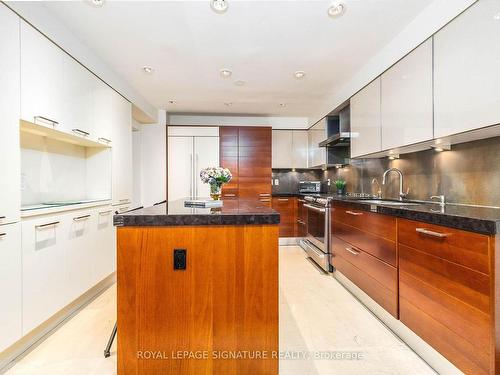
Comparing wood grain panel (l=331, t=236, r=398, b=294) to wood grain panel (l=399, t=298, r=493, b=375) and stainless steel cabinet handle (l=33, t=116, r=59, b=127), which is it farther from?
stainless steel cabinet handle (l=33, t=116, r=59, b=127)

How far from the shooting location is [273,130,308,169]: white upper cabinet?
500cm

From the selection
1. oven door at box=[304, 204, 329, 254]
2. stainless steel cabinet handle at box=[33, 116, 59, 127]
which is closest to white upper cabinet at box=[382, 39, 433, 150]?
oven door at box=[304, 204, 329, 254]

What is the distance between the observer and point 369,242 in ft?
7.23

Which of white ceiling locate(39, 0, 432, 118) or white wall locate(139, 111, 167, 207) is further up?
white ceiling locate(39, 0, 432, 118)

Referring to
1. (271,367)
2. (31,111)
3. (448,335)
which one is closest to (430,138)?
(448,335)

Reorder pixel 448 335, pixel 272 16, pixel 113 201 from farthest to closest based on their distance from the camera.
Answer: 1. pixel 113 201
2. pixel 272 16
3. pixel 448 335

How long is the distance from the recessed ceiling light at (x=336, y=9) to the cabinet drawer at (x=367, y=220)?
161 cm

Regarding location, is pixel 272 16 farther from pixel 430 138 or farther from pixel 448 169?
pixel 448 169

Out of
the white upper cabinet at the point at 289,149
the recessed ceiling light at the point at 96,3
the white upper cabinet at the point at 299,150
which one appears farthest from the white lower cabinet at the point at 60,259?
the white upper cabinet at the point at 299,150

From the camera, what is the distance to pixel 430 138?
72.9 inches

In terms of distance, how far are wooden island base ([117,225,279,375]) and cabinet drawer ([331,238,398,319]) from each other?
109 centimetres

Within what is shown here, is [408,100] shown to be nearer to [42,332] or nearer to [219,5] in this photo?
[219,5]

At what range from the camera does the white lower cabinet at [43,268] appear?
1.67 metres

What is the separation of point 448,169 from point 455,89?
706 mm
